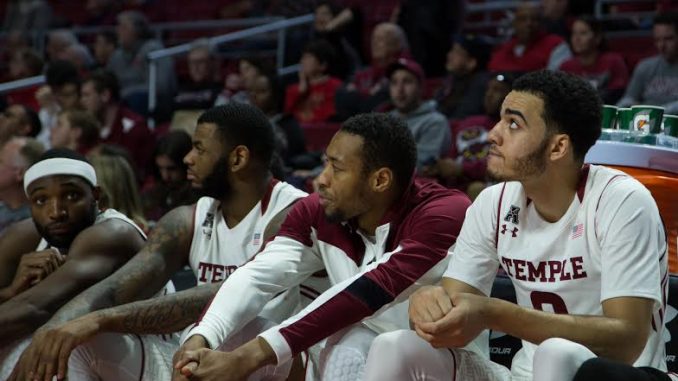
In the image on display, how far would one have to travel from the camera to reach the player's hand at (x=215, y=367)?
3322 mm

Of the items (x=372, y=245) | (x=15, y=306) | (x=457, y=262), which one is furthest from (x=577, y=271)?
(x=15, y=306)

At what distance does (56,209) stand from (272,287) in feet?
4.00

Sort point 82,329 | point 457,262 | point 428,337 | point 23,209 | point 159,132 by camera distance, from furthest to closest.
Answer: point 159,132
point 23,209
point 82,329
point 457,262
point 428,337

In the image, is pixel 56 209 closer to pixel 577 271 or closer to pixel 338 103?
pixel 577 271

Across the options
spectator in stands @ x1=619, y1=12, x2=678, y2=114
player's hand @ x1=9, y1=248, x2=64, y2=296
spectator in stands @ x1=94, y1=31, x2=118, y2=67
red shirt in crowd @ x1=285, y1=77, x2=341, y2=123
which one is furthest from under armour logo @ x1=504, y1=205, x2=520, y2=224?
spectator in stands @ x1=94, y1=31, x2=118, y2=67

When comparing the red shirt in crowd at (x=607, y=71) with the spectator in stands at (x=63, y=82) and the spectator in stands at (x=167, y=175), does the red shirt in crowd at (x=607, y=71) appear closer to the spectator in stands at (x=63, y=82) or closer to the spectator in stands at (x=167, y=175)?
the spectator in stands at (x=167, y=175)

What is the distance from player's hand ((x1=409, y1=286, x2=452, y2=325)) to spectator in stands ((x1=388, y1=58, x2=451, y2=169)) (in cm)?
385

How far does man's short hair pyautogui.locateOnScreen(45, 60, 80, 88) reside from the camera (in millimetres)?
9445

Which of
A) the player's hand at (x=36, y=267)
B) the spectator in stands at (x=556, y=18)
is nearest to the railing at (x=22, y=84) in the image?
the spectator in stands at (x=556, y=18)

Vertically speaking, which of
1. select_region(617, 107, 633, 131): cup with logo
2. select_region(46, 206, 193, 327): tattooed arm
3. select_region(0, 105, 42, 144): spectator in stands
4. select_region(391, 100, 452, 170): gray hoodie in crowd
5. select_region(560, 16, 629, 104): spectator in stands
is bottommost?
select_region(0, 105, 42, 144): spectator in stands

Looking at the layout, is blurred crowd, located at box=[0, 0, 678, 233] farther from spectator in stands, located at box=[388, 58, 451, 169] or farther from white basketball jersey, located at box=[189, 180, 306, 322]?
white basketball jersey, located at box=[189, 180, 306, 322]

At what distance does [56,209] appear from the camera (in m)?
4.52

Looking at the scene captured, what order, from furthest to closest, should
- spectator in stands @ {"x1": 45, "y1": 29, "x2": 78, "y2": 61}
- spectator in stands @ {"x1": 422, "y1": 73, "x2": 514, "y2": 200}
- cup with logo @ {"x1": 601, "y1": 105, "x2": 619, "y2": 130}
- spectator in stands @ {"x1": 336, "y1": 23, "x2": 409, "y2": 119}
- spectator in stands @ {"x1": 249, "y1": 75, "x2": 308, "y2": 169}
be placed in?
spectator in stands @ {"x1": 45, "y1": 29, "x2": 78, "y2": 61} → spectator in stands @ {"x1": 336, "y1": 23, "x2": 409, "y2": 119} → spectator in stands @ {"x1": 249, "y1": 75, "x2": 308, "y2": 169} → spectator in stands @ {"x1": 422, "y1": 73, "x2": 514, "y2": 200} → cup with logo @ {"x1": 601, "y1": 105, "x2": 619, "y2": 130}

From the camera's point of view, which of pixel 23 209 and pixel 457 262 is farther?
pixel 23 209
